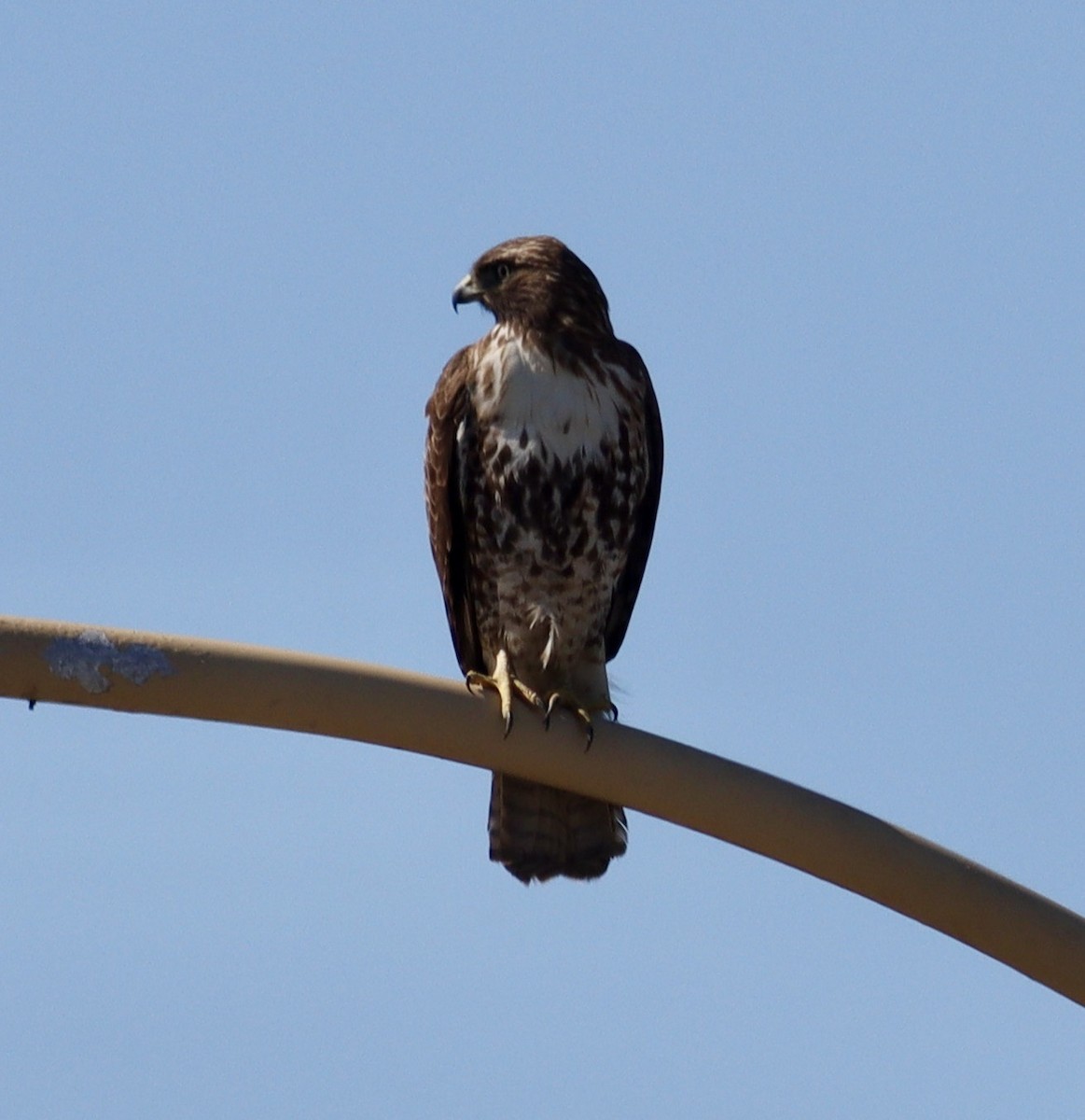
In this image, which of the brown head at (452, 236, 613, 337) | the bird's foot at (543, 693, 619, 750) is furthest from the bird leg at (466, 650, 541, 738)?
→ the brown head at (452, 236, 613, 337)

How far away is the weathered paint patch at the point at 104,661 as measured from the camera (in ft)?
12.6

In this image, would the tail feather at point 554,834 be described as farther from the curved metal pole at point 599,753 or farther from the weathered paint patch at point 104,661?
the weathered paint patch at point 104,661

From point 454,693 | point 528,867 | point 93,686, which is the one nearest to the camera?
point 93,686

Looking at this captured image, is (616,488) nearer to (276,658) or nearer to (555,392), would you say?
(555,392)

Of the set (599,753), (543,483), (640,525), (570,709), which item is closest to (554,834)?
(570,709)

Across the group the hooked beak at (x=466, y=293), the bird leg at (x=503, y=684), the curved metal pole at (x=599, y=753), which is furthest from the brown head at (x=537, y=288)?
the curved metal pole at (x=599, y=753)

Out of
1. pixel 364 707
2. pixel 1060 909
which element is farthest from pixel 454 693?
pixel 1060 909

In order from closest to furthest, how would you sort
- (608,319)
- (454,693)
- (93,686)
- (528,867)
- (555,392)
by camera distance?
(93,686), (454,693), (528,867), (555,392), (608,319)

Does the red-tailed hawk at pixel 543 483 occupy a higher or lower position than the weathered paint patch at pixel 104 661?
higher

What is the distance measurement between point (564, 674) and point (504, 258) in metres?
1.44

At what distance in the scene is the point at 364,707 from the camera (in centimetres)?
394

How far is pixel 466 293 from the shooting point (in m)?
6.85

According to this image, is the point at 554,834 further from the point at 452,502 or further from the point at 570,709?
the point at 452,502

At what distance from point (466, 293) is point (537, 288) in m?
0.35
